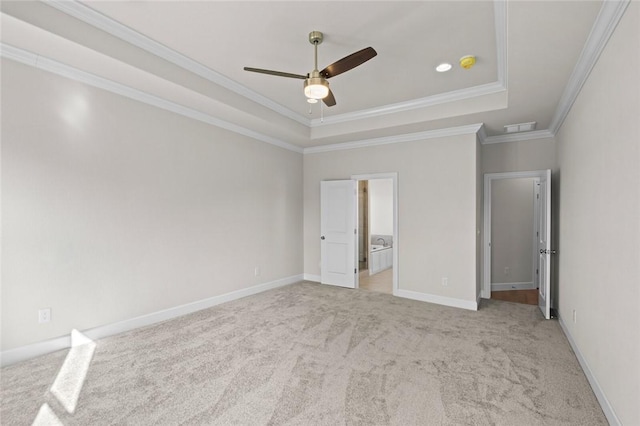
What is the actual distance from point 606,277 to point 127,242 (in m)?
4.40

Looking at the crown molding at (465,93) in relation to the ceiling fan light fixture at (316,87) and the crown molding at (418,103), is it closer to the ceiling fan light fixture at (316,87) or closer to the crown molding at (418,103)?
the crown molding at (418,103)

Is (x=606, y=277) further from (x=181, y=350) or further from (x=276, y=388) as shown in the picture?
(x=181, y=350)

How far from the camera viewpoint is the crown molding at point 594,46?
1.88 metres

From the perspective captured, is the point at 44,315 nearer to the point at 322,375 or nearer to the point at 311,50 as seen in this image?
the point at 322,375

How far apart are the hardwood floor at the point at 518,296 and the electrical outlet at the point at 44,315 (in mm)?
5950

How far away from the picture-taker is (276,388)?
2361 mm

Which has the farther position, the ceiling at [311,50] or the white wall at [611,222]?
the ceiling at [311,50]

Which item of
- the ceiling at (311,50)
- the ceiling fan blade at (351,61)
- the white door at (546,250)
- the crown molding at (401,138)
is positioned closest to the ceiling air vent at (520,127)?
the ceiling at (311,50)

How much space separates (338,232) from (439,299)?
2.06 meters

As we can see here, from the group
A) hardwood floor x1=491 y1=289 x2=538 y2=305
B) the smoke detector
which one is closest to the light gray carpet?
hardwood floor x1=491 y1=289 x2=538 y2=305

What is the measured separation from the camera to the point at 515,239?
→ 568cm

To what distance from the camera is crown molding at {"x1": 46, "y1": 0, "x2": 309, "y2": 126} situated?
→ 92.9 inches

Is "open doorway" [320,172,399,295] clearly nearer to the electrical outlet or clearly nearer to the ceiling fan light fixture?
the ceiling fan light fixture

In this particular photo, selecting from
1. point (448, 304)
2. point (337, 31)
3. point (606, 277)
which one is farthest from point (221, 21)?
point (448, 304)
